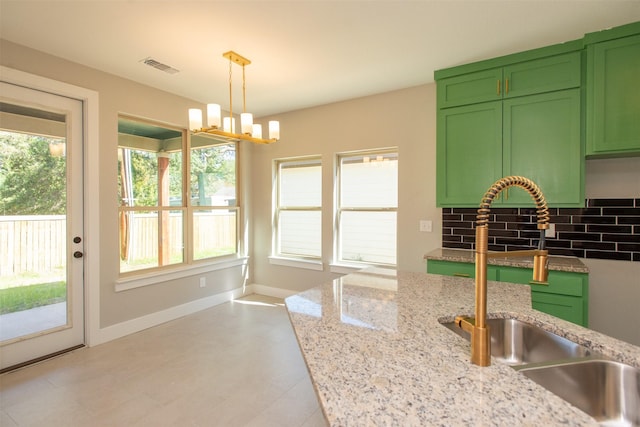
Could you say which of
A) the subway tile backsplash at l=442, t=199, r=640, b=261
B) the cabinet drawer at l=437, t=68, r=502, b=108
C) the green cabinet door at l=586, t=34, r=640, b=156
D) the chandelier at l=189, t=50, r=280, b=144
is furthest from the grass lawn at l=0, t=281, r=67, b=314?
the green cabinet door at l=586, t=34, r=640, b=156

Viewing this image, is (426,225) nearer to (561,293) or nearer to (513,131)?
(513,131)

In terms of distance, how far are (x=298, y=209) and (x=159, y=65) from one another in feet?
7.83

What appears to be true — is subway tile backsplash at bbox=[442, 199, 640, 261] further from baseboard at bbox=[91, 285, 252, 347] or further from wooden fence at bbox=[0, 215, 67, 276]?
wooden fence at bbox=[0, 215, 67, 276]

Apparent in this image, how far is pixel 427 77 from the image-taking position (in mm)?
3252

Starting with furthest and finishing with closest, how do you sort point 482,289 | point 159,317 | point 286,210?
point 286,210
point 159,317
point 482,289

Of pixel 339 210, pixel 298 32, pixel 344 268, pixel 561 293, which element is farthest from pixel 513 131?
pixel 344 268

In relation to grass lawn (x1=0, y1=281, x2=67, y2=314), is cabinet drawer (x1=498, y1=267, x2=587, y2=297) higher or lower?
higher

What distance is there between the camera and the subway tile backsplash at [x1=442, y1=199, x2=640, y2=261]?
2584 millimetres

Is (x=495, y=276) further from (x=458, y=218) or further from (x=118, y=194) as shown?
(x=118, y=194)

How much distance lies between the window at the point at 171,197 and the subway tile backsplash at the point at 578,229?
308 centimetres

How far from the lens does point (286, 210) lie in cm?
465

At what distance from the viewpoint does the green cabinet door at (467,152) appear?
2834 millimetres

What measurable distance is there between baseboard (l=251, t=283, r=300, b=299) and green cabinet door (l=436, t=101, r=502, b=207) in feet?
8.27

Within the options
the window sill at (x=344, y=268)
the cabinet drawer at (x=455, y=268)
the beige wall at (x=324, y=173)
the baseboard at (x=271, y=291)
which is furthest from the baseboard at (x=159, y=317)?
the cabinet drawer at (x=455, y=268)
